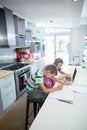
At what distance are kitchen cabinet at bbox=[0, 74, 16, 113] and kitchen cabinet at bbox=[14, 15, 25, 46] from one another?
4.13 feet

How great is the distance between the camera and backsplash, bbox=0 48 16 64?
338 centimetres

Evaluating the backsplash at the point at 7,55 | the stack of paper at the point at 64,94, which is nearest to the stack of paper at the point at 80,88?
the stack of paper at the point at 64,94

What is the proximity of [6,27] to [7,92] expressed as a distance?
154 cm

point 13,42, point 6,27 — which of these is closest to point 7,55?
point 13,42

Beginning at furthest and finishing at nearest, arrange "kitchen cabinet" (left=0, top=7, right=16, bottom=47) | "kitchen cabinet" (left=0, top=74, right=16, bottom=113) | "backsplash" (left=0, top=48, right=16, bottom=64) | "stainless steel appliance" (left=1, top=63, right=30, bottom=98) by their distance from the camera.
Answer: "backsplash" (left=0, top=48, right=16, bottom=64) < "stainless steel appliance" (left=1, top=63, right=30, bottom=98) < "kitchen cabinet" (left=0, top=7, right=16, bottom=47) < "kitchen cabinet" (left=0, top=74, right=16, bottom=113)

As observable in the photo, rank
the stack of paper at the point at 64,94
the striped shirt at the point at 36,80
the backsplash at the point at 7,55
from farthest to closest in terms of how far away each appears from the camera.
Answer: the backsplash at the point at 7,55
the striped shirt at the point at 36,80
the stack of paper at the point at 64,94

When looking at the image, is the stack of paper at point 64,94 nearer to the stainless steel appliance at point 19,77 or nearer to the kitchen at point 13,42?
the kitchen at point 13,42

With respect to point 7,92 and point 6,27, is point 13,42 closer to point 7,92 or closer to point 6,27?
point 6,27

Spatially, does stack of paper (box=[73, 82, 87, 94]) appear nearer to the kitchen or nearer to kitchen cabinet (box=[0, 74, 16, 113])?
kitchen cabinet (box=[0, 74, 16, 113])

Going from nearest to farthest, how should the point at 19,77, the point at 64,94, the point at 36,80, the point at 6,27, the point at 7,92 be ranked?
→ the point at 64,94, the point at 36,80, the point at 7,92, the point at 6,27, the point at 19,77

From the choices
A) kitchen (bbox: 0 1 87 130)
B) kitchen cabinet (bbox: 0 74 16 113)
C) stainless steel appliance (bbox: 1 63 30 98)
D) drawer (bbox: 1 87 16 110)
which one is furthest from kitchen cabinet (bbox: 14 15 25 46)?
drawer (bbox: 1 87 16 110)

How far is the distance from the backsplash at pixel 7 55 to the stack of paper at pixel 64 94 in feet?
7.28

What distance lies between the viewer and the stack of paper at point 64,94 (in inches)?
57.9

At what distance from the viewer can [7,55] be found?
3.65 meters
